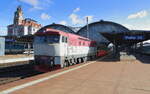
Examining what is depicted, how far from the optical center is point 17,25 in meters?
102

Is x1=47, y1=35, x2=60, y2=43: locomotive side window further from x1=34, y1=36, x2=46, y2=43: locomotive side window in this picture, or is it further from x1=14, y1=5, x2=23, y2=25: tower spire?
x1=14, y1=5, x2=23, y2=25: tower spire

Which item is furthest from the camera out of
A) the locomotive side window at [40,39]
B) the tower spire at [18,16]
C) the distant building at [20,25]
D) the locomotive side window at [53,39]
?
the distant building at [20,25]

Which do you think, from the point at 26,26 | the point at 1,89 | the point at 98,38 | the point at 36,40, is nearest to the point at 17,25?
the point at 26,26

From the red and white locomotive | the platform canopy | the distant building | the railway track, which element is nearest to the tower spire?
the distant building

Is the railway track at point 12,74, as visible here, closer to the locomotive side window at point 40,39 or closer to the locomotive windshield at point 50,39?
the locomotive side window at point 40,39

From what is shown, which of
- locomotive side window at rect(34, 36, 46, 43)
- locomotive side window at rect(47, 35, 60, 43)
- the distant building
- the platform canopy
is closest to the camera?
locomotive side window at rect(47, 35, 60, 43)

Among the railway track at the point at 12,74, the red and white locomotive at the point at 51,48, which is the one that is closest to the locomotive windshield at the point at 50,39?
the red and white locomotive at the point at 51,48

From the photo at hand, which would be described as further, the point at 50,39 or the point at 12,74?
the point at 12,74

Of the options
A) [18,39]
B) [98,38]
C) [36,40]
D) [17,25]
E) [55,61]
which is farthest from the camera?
[17,25]

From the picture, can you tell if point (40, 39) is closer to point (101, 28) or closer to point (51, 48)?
point (51, 48)

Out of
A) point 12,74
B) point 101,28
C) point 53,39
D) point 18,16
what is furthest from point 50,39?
point 18,16

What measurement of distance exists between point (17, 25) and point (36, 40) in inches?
3553

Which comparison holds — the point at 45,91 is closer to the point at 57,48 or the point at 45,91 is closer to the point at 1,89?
the point at 1,89

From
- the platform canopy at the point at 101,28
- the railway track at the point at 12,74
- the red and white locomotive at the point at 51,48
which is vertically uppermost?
the platform canopy at the point at 101,28
